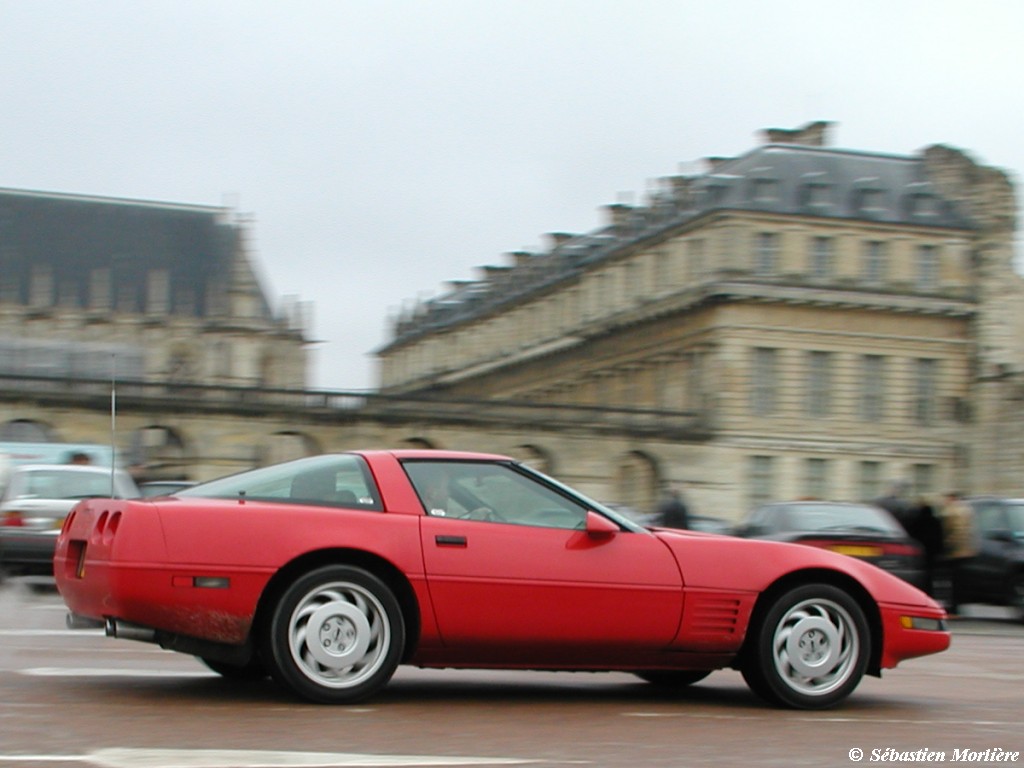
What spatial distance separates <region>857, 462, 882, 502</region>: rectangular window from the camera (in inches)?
2785

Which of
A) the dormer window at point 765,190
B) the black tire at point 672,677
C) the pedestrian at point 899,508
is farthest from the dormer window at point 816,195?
the black tire at point 672,677

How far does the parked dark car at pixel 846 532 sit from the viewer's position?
18.8 metres

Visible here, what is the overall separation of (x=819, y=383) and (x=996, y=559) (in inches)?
1973

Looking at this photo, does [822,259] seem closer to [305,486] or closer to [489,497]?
[489,497]

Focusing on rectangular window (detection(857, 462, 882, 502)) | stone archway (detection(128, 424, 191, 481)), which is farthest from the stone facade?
rectangular window (detection(857, 462, 882, 502))

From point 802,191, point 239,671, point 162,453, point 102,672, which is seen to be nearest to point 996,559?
point 239,671

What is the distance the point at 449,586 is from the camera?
773cm

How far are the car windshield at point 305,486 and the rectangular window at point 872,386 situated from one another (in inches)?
2565

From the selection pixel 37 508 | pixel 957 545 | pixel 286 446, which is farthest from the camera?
pixel 286 446

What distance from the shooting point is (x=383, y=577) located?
7730 mm

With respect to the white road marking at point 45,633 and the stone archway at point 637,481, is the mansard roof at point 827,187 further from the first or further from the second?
the white road marking at point 45,633

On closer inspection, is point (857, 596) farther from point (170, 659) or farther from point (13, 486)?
point (13, 486)

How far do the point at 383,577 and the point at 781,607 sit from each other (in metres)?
1.96

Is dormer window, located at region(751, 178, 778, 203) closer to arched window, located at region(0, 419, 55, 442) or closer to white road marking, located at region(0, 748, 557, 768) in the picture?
arched window, located at region(0, 419, 55, 442)
